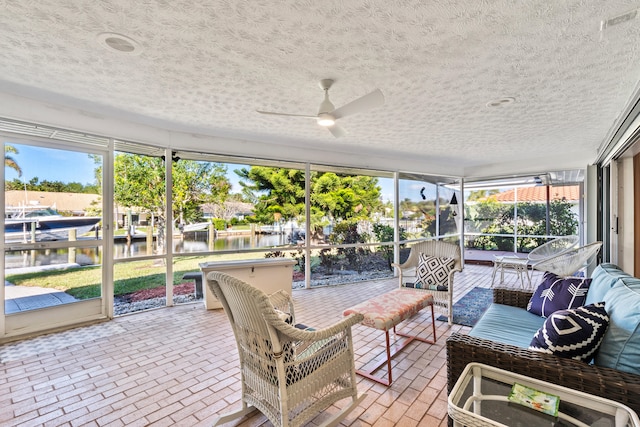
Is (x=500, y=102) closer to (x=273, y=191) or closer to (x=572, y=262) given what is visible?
(x=572, y=262)

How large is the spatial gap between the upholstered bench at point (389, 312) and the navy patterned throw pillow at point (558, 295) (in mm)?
894

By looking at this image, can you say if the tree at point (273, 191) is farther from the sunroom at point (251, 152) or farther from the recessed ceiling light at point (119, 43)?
the recessed ceiling light at point (119, 43)

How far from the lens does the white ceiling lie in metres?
1.70

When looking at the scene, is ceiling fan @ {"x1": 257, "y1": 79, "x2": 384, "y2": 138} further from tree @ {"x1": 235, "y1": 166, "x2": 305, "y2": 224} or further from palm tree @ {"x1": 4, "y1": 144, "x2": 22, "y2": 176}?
palm tree @ {"x1": 4, "y1": 144, "x2": 22, "y2": 176}

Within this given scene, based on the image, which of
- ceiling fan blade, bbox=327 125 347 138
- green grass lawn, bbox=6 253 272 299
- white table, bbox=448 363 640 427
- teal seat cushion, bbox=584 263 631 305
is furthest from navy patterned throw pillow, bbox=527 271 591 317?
green grass lawn, bbox=6 253 272 299

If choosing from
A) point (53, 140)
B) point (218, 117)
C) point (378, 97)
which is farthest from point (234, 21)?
point (53, 140)

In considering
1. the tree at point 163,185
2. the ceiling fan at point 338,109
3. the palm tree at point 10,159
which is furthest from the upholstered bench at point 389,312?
the palm tree at point 10,159

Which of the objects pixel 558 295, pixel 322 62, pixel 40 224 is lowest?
pixel 558 295

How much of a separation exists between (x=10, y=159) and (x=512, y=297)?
537 cm

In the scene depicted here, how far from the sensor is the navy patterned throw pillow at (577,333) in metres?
1.43

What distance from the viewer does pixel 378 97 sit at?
2264 mm

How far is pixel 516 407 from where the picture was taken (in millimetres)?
1212

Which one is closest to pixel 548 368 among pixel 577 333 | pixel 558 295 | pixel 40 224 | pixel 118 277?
pixel 577 333

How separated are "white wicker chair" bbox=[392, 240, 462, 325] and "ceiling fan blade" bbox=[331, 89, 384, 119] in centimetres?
211
